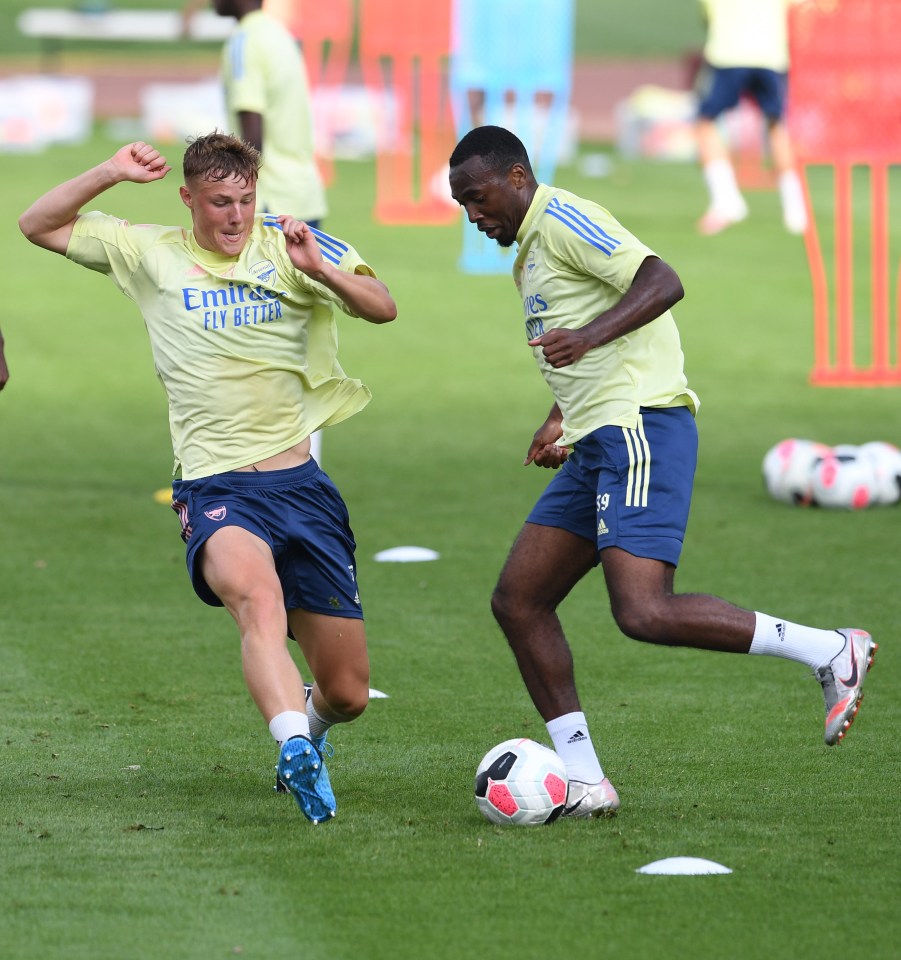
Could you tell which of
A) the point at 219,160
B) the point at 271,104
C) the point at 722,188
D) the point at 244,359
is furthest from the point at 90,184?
the point at 722,188

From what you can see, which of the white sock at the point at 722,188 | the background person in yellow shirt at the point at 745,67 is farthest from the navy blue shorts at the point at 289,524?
the white sock at the point at 722,188

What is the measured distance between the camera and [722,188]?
22.1 meters

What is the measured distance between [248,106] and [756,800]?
21.0 ft

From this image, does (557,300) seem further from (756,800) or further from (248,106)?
(248,106)

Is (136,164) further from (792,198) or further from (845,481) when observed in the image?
(792,198)

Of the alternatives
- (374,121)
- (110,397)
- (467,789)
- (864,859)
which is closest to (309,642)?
(467,789)

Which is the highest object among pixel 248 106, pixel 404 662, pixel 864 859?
pixel 248 106

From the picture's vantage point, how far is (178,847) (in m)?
5.45

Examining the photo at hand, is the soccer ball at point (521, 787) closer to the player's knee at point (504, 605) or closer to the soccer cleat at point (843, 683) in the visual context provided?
the player's knee at point (504, 605)

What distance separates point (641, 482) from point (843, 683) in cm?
84

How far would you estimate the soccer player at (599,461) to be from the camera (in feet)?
18.4

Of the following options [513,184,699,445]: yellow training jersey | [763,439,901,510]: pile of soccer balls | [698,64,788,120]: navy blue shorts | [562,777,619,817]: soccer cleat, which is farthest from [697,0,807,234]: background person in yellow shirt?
[562,777,619,817]: soccer cleat

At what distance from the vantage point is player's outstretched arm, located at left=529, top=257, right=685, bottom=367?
554cm

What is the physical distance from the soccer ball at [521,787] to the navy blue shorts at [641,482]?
26.9 inches
